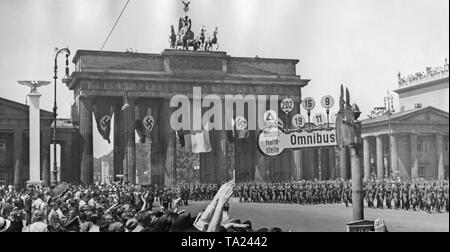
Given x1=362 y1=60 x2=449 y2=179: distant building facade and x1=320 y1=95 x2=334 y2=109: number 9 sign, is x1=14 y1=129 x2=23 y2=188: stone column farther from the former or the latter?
x1=362 y1=60 x2=449 y2=179: distant building facade

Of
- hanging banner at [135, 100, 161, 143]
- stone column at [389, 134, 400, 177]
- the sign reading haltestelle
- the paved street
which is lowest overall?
the paved street

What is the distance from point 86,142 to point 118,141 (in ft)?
6.73

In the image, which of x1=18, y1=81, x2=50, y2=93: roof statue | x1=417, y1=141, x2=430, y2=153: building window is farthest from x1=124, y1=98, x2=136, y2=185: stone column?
x1=417, y1=141, x2=430, y2=153: building window

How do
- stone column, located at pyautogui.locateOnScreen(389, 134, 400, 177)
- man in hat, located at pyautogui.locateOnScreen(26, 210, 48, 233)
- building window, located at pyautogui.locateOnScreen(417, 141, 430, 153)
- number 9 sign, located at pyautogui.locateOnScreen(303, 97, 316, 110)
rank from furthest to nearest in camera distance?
number 9 sign, located at pyautogui.locateOnScreen(303, 97, 316, 110)
stone column, located at pyautogui.locateOnScreen(389, 134, 400, 177)
building window, located at pyautogui.locateOnScreen(417, 141, 430, 153)
man in hat, located at pyautogui.locateOnScreen(26, 210, 48, 233)

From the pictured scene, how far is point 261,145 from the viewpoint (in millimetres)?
16828

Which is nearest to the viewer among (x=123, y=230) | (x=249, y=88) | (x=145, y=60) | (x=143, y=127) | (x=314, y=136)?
(x=123, y=230)

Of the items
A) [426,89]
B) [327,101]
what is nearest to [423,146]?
[426,89]

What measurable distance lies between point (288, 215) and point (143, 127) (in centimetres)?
1551

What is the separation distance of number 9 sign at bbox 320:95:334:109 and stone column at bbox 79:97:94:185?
24.4 meters

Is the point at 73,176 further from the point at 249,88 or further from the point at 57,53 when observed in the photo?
the point at 57,53

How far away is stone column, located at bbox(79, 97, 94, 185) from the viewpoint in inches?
1455

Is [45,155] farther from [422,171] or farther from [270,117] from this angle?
[422,171]
